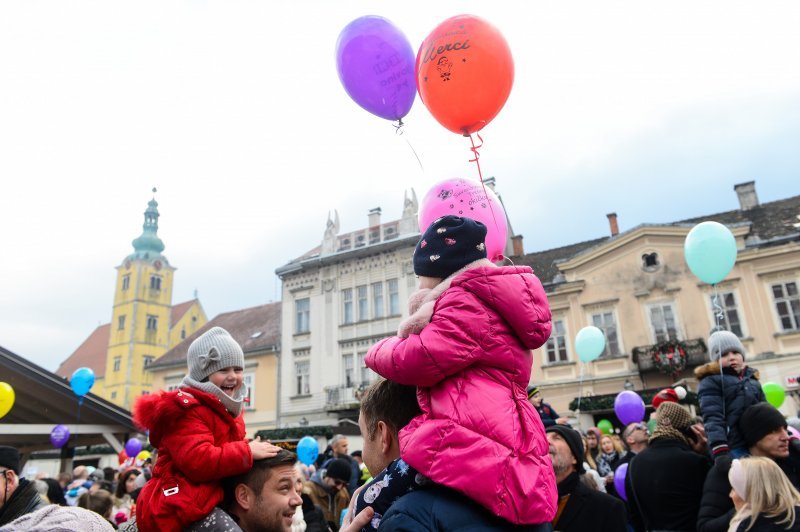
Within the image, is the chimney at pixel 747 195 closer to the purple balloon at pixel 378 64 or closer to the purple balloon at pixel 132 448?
the purple balloon at pixel 378 64

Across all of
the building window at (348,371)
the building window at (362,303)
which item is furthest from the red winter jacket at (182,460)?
the building window at (362,303)

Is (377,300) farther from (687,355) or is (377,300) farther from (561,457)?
(561,457)

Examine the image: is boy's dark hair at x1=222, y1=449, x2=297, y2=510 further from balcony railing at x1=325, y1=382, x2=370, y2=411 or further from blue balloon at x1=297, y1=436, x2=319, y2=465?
balcony railing at x1=325, y1=382, x2=370, y2=411

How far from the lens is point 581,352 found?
1359 cm

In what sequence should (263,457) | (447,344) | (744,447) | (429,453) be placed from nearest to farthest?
(429,453)
(447,344)
(263,457)
(744,447)

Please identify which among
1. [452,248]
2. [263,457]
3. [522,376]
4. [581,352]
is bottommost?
[263,457]

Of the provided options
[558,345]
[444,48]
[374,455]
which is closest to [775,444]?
[374,455]

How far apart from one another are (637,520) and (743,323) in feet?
58.9

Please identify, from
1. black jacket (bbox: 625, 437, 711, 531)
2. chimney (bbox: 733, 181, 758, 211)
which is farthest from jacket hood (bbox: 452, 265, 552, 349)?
chimney (bbox: 733, 181, 758, 211)

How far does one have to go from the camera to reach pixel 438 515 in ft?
4.98

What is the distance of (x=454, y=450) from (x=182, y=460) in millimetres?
1513

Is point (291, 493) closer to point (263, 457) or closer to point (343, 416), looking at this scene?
point (263, 457)

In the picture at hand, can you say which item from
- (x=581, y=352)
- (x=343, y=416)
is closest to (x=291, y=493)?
(x=581, y=352)

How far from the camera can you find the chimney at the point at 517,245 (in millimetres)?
28844
